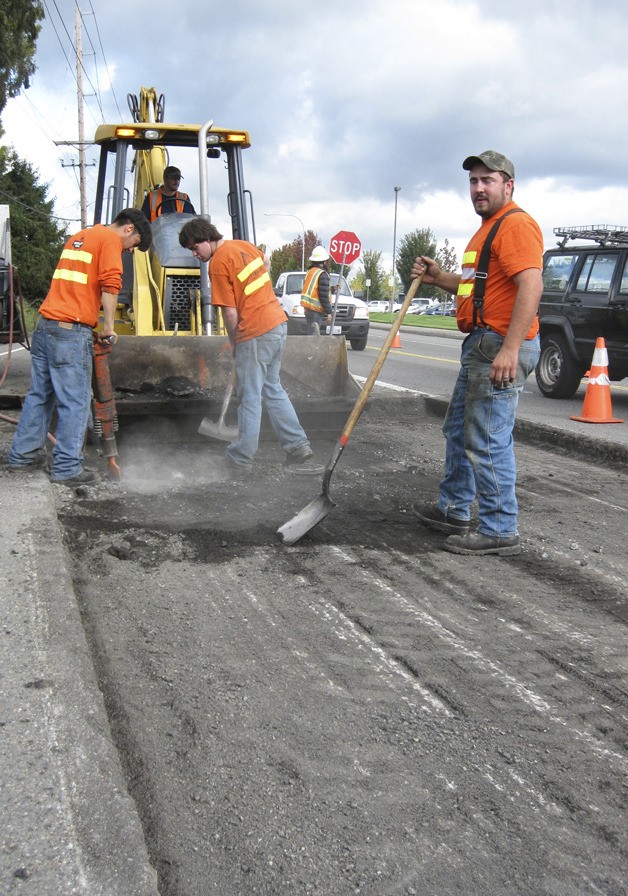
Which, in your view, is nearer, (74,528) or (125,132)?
(74,528)

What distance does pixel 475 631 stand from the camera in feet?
11.8

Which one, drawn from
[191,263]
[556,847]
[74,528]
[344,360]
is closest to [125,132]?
[191,263]

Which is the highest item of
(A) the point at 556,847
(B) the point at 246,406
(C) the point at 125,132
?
(C) the point at 125,132

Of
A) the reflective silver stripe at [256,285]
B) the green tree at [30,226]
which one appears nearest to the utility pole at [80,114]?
the green tree at [30,226]

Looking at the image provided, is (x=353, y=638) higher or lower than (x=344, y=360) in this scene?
lower

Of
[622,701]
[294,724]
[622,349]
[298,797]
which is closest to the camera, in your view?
[298,797]

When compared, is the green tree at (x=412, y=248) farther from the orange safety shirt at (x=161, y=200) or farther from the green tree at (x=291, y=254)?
the orange safety shirt at (x=161, y=200)

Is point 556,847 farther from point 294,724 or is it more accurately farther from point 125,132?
point 125,132

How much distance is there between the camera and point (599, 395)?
9.76 metres

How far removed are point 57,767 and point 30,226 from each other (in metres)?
47.4

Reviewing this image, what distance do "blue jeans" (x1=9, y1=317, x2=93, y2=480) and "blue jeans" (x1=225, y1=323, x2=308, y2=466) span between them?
1076 mm

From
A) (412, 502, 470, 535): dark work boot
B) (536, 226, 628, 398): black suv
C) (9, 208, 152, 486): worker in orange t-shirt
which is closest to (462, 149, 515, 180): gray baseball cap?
(412, 502, 470, 535): dark work boot

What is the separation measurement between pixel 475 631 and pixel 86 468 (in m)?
3.69

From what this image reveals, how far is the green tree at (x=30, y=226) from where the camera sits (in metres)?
43.6
